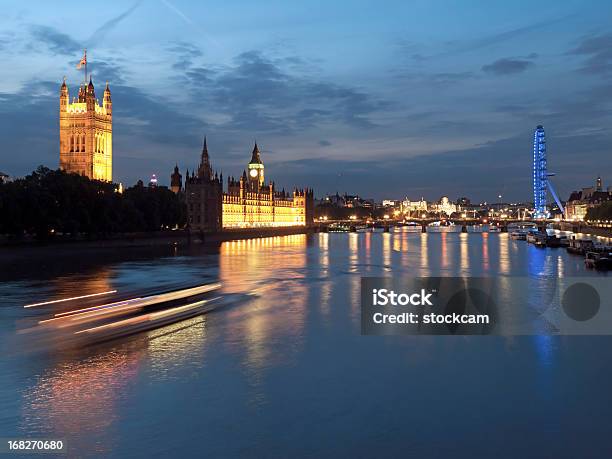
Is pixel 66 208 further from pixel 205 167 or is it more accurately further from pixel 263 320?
pixel 205 167

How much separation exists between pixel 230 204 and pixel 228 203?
1192 millimetres

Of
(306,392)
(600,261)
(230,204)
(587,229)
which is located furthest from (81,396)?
(230,204)

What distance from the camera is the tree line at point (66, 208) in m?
61.1

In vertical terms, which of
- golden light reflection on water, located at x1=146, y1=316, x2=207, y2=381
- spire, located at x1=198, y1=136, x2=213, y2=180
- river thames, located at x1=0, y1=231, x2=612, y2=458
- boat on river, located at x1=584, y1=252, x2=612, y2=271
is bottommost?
river thames, located at x1=0, y1=231, x2=612, y2=458

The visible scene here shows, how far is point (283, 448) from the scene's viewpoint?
1141 cm

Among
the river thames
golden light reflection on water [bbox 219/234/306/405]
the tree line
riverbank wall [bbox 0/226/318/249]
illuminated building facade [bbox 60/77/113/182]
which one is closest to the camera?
the river thames

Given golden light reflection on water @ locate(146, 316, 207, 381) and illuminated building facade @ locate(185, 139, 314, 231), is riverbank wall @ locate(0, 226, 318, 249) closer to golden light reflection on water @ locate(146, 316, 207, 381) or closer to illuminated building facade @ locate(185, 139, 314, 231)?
illuminated building facade @ locate(185, 139, 314, 231)

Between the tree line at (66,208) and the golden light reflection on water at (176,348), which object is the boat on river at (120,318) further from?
the tree line at (66,208)

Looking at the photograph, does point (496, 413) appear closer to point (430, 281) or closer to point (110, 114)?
point (430, 281)

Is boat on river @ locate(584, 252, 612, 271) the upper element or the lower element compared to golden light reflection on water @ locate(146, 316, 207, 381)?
upper

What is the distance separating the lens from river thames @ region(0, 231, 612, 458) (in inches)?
460

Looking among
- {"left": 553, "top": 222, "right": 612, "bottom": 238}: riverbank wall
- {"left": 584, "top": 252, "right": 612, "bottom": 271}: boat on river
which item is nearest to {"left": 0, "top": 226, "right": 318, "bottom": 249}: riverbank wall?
{"left": 584, "top": 252, "right": 612, "bottom": 271}: boat on river

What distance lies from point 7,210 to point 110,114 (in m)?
92.8

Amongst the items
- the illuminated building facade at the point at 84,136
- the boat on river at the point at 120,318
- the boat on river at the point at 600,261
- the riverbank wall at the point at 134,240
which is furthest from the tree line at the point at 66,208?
the illuminated building facade at the point at 84,136
